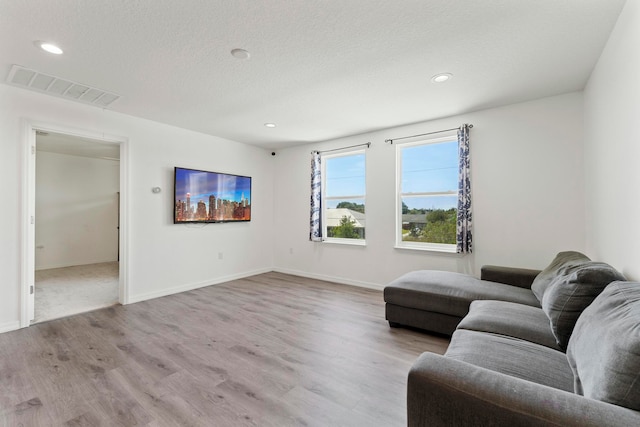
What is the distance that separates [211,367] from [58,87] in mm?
3255

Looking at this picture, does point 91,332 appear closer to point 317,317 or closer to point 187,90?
point 317,317

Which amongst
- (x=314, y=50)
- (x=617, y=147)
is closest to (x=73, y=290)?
(x=314, y=50)

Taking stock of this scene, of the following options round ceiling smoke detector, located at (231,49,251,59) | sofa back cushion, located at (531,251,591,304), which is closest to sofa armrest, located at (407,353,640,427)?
sofa back cushion, located at (531,251,591,304)

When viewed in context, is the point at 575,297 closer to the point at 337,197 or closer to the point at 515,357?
the point at 515,357

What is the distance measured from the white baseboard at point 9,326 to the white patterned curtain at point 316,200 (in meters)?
3.85

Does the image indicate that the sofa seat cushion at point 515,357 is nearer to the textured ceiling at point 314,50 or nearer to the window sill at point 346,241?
the textured ceiling at point 314,50

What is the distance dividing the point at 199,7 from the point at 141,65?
42.7 inches

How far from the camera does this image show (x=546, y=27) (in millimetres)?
2062

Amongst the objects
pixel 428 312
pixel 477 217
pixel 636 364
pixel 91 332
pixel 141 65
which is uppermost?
pixel 141 65

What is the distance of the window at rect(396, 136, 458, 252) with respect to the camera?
409 cm

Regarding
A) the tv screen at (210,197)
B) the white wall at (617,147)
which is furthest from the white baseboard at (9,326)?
the white wall at (617,147)

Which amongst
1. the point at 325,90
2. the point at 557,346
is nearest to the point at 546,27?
the point at 325,90

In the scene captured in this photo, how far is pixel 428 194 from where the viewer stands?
423cm

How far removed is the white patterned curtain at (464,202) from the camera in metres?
3.74
